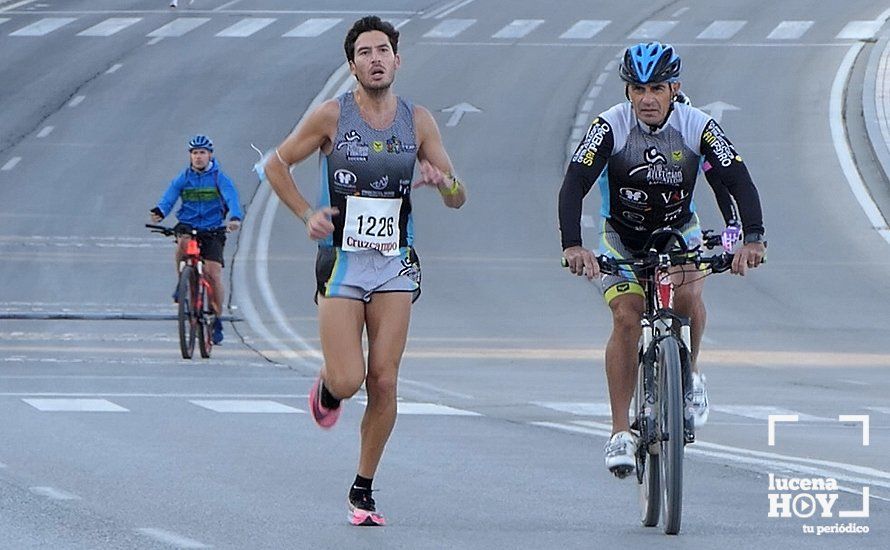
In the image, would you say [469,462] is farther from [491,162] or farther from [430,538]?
[491,162]

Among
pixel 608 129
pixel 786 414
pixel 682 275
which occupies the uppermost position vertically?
pixel 608 129

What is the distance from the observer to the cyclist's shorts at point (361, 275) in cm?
938

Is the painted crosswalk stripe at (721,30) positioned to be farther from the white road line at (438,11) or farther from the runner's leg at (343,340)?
the runner's leg at (343,340)

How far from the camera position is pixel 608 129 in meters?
9.37

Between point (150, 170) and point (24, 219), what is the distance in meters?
4.28

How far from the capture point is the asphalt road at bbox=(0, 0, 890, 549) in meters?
10.0

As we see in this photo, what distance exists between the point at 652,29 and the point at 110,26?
1199 cm

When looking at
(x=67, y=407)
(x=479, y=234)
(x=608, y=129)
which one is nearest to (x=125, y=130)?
(x=479, y=234)

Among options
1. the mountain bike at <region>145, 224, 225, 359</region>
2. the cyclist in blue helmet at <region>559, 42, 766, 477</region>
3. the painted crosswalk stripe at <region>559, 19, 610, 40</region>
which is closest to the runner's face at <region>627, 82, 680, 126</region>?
the cyclist in blue helmet at <region>559, 42, 766, 477</region>

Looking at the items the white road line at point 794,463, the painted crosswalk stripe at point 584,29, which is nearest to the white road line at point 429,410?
the white road line at point 794,463

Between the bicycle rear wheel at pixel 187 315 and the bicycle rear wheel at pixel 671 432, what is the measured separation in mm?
10990

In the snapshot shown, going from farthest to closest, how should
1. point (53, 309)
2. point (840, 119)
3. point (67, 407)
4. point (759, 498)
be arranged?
1. point (840, 119)
2. point (53, 309)
3. point (67, 407)
4. point (759, 498)

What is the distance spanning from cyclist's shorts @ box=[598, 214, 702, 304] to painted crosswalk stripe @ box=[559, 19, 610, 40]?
3967cm

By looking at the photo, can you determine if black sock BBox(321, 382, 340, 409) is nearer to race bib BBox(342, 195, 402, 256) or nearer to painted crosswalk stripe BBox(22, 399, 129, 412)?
race bib BBox(342, 195, 402, 256)
